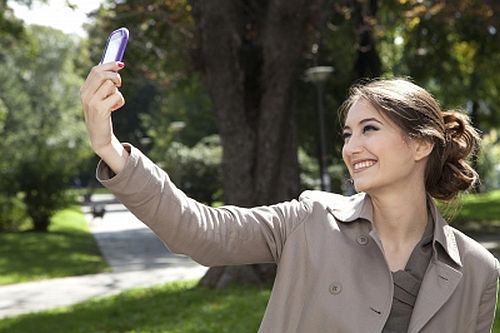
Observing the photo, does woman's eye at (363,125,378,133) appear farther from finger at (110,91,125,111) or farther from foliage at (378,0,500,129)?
foliage at (378,0,500,129)

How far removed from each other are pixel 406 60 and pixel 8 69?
33698 mm

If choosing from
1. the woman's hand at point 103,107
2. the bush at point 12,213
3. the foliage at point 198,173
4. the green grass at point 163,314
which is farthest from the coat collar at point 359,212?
the foliage at point 198,173

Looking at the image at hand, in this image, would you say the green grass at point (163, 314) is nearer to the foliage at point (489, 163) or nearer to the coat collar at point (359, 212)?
the coat collar at point (359, 212)

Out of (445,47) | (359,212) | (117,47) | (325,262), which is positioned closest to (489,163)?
(445,47)

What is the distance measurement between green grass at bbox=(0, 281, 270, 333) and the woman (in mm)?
6039

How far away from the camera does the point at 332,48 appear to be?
2253 cm

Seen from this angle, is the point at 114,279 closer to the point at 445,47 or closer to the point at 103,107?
the point at 445,47

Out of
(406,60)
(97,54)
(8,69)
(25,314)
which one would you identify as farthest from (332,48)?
(8,69)

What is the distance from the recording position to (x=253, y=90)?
1159cm

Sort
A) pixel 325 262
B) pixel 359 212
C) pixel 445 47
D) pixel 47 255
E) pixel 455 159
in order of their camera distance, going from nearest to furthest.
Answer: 1. pixel 325 262
2. pixel 359 212
3. pixel 455 159
4. pixel 47 255
5. pixel 445 47

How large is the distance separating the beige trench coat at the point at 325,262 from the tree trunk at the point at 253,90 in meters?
8.71

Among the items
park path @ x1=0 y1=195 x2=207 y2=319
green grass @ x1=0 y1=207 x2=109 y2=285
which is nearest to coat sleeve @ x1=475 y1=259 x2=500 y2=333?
park path @ x1=0 y1=195 x2=207 y2=319

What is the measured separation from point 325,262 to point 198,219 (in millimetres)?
389

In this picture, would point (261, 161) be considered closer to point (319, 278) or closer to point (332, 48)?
point (319, 278)
